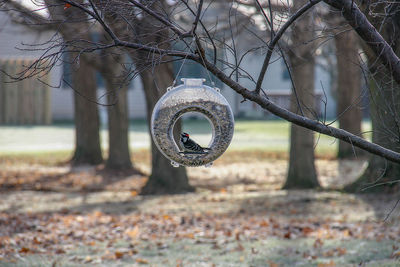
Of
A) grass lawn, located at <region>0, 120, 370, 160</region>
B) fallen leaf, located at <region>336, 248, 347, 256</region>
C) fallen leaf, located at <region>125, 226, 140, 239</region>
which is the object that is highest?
grass lawn, located at <region>0, 120, 370, 160</region>

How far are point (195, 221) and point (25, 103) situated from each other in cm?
2519

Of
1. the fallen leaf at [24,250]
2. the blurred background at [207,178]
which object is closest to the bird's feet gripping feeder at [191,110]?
the blurred background at [207,178]

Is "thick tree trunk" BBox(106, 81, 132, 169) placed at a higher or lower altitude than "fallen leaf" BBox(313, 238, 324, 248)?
higher

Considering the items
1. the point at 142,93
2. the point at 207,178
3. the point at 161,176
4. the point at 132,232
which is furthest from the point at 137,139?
the point at 132,232

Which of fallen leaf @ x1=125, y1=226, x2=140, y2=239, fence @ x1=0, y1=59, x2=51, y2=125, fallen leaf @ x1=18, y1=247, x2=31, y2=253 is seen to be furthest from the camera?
fence @ x1=0, y1=59, x2=51, y2=125

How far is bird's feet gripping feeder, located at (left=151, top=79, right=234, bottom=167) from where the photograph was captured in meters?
4.66

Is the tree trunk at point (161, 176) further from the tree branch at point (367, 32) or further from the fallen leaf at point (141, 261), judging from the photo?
the tree branch at point (367, 32)

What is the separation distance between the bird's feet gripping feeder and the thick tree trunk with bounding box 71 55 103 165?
500 inches

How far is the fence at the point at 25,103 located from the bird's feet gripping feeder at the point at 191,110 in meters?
28.1

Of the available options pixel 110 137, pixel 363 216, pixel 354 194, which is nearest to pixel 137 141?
pixel 110 137

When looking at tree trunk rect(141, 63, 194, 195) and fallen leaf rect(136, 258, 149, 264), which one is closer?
fallen leaf rect(136, 258, 149, 264)

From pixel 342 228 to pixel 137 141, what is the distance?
1698 centimetres

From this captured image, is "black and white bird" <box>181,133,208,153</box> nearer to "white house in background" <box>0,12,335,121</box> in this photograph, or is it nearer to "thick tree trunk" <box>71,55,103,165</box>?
"thick tree trunk" <box>71,55,103,165</box>

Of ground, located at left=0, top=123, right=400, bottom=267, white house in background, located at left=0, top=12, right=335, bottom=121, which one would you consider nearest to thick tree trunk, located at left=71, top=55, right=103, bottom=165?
ground, located at left=0, top=123, right=400, bottom=267
